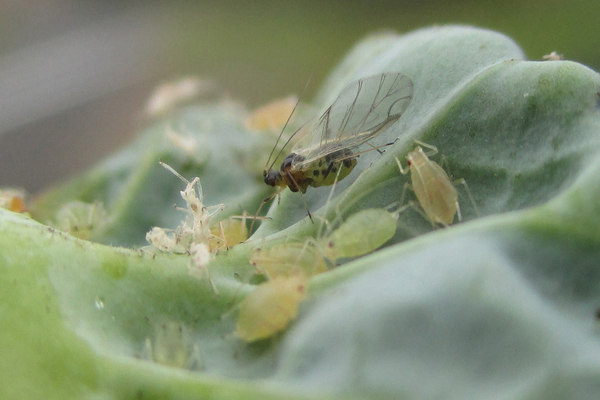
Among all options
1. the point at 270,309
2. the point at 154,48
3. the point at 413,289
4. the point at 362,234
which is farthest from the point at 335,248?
the point at 154,48

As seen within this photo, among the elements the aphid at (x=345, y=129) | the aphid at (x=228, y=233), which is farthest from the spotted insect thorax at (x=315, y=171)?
the aphid at (x=228, y=233)

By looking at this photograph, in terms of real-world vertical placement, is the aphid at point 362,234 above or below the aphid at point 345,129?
below

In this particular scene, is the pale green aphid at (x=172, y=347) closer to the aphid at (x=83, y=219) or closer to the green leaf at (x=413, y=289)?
the green leaf at (x=413, y=289)

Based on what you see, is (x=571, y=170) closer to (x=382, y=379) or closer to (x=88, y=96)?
(x=382, y=379)

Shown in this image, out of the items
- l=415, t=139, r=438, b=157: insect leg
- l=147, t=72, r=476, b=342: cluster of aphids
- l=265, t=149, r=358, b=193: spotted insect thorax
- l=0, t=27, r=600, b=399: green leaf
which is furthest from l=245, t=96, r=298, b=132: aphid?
l=415, t=139, r=438, b=157: insect leg

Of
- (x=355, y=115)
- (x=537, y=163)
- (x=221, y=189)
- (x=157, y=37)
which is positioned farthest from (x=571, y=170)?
(x=157, y=37)

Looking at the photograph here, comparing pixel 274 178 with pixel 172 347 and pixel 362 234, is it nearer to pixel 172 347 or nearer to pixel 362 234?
pixel 362 234

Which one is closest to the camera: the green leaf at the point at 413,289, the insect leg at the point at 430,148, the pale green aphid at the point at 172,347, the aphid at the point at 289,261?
the green leaf at the point at 413,289
